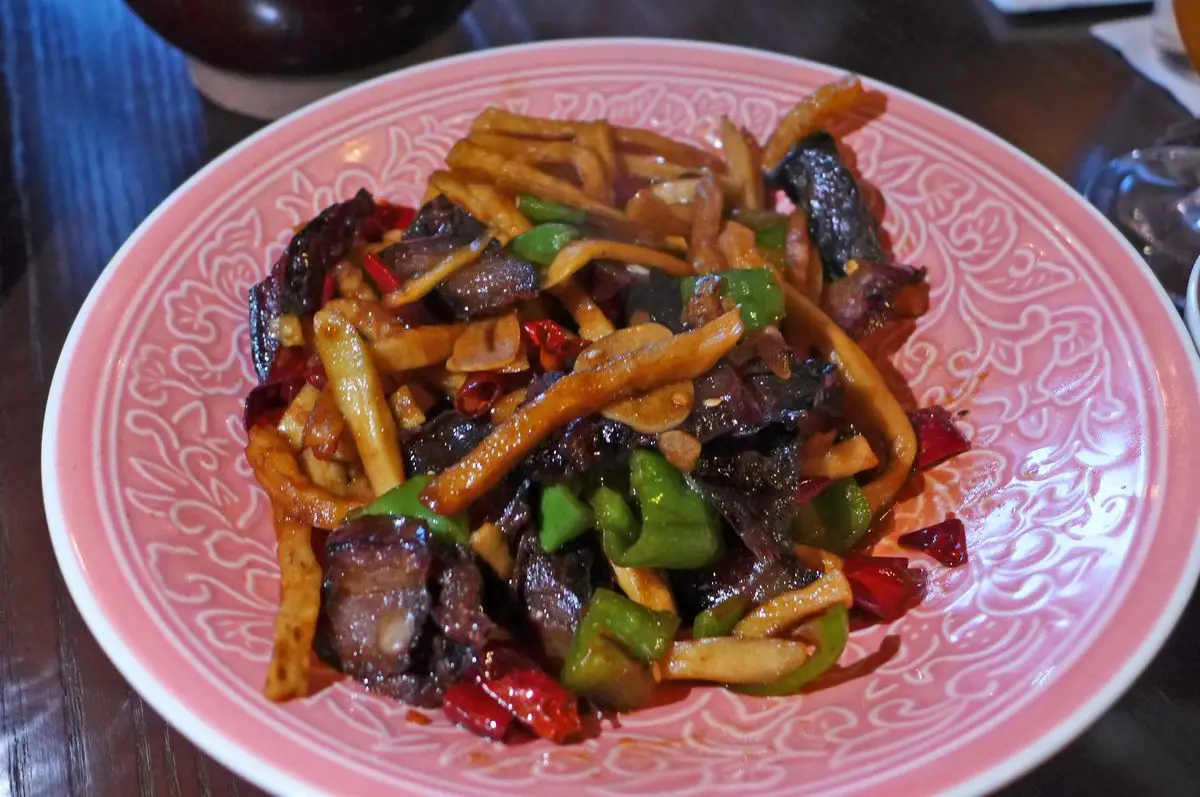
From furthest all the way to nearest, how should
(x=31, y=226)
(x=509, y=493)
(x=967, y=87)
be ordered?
(x=967, y=87) → (x=31, y=226) → (x=509, y=493)

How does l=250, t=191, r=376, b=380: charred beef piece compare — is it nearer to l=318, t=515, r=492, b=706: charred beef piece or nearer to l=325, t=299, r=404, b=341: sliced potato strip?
l=325, t=299, r=404, b=341: sliced potato strip

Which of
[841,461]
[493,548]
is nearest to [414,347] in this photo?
[493,548]

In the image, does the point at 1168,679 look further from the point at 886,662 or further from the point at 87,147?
the point at 87,147

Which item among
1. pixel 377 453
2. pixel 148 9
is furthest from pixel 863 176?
pixel 148 9

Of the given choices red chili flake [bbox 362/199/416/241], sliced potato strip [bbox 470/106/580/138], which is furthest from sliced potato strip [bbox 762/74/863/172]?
red chili flake [bbox 362/199/416/241]

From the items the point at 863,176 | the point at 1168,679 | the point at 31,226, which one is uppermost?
the point at 863,176

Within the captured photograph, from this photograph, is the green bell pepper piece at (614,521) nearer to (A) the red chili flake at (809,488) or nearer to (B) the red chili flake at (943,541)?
(A) the red chili flake at (809,488)

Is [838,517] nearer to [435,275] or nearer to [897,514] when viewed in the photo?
[897,514]
